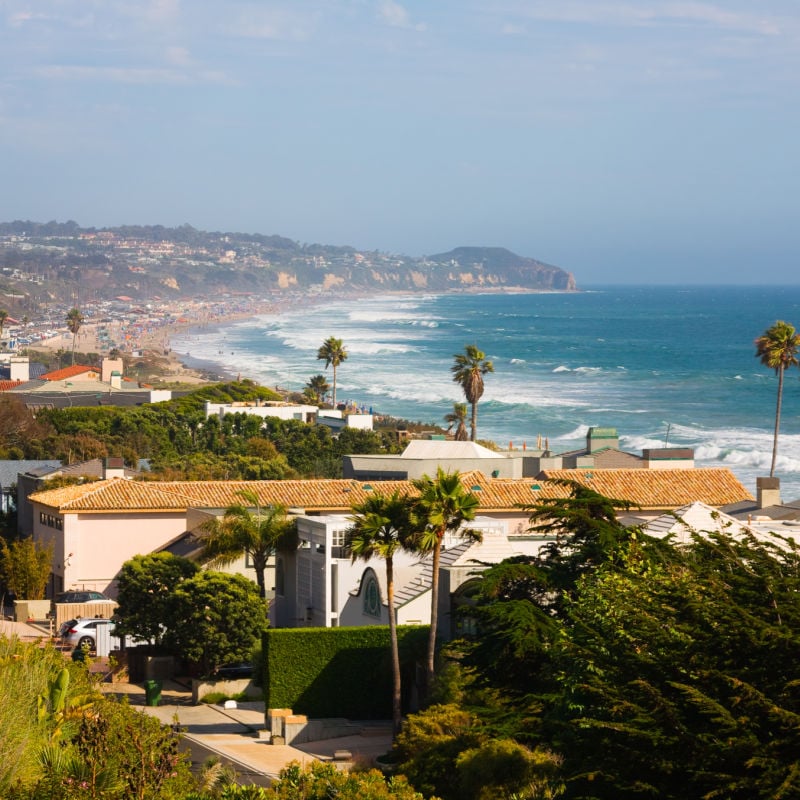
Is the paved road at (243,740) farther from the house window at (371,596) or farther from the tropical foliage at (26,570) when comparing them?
the tropical foliage at (26,570)

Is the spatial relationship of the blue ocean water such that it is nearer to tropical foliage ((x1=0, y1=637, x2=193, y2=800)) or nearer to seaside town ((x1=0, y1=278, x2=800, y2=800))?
seaside town ((x1=0, y1=278, x2=800, y2=800))

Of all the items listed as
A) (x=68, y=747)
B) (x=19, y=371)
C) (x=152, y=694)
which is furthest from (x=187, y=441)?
(x=68, y=747)

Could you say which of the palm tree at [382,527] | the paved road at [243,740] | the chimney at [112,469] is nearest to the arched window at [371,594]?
the paved road at [243,740]

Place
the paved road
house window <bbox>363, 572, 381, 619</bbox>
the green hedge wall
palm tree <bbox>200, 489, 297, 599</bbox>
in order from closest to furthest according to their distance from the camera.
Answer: the paved road < the green hedge wall < house window <bbox>363, 572, 381, 619</bbox> < palm tree <bbox>200, 489, 297, 599</bbox>

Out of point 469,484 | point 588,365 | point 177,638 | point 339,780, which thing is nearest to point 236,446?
point 469,484

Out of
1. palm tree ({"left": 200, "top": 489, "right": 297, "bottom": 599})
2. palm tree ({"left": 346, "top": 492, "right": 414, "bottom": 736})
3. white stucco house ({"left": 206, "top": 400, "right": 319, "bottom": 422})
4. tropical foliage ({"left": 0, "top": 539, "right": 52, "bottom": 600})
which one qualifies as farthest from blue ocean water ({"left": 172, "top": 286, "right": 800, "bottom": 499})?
palm tree ({"left": 346, "top": 492, "right": 414, "bottom": 736})

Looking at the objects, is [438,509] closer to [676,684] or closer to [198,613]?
[198,613]
